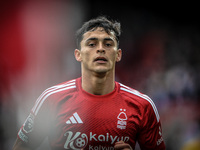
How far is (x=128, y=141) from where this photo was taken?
144 cm

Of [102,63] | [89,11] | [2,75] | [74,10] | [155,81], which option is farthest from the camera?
[155,81]

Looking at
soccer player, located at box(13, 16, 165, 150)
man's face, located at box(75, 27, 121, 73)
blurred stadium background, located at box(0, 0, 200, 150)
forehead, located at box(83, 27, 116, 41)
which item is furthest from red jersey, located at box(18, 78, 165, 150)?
blurred stadium background, located at box(0, 0, 200, 150)

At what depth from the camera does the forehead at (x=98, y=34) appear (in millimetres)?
1444

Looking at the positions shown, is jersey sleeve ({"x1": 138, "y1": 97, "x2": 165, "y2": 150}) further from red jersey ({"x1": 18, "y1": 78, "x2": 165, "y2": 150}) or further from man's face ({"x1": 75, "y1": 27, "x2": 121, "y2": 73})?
man's face ({"x1": 75, "y1": 27, "x2": 121, "y2": 73})

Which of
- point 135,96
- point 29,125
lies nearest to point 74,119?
point 29,125

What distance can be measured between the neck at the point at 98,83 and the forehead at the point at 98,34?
243mm

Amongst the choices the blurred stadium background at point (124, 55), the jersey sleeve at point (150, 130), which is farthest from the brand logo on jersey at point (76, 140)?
the blurred stadium background at point (124, 55)

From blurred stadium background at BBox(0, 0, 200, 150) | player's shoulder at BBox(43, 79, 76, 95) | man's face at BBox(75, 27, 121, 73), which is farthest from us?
blurred stadium background at BBox(0, 0, 200, 150)

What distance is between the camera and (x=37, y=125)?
58.6 inches

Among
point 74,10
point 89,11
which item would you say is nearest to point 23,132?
point 74,10

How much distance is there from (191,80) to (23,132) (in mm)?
2414

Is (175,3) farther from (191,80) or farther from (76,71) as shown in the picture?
(76,71)

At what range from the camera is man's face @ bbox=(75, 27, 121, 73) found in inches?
54.7

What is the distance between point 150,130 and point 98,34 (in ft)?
2.38
